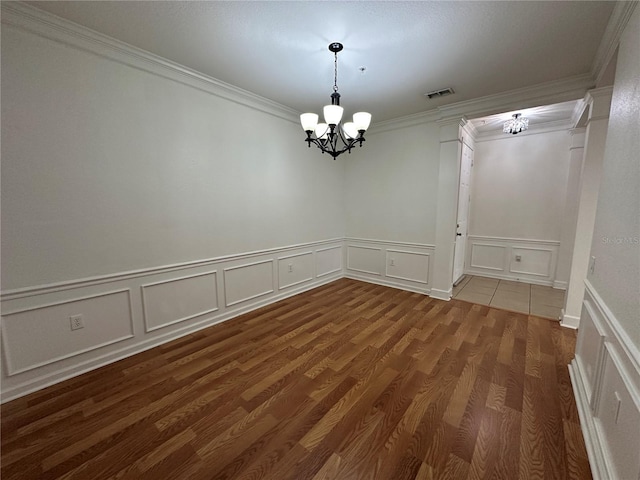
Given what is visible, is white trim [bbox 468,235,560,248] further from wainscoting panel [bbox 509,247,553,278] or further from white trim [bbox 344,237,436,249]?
white trim [bbox 344,237,436,249]

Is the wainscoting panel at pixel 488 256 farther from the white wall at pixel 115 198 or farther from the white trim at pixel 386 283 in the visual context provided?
the white wall at pixel 115 198

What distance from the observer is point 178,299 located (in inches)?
111

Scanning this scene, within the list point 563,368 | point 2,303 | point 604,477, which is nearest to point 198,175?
point 2,303

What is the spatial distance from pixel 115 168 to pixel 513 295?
5471 mm

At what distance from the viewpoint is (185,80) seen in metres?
2.69

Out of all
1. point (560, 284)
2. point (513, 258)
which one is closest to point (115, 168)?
point (513, 258)

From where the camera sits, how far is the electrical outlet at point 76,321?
217cm

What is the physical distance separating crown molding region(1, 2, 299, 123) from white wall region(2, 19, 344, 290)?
2.0 inches

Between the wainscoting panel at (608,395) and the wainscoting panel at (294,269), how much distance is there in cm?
326

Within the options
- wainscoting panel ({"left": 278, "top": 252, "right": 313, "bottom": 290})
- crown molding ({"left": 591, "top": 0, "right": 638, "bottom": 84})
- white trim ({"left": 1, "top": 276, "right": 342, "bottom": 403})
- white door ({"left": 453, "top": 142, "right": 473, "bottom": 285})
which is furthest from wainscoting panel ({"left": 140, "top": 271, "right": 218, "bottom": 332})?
crown molding ({"left": 591, "top": 0, "right": 638, "bottom": 84})

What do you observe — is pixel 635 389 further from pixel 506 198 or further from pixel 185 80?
pixel 506 198

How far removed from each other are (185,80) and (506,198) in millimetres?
5519

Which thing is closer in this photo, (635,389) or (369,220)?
(635,389)

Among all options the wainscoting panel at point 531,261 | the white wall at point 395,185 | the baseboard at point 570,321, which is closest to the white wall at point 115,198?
the white wall at point 395,185
